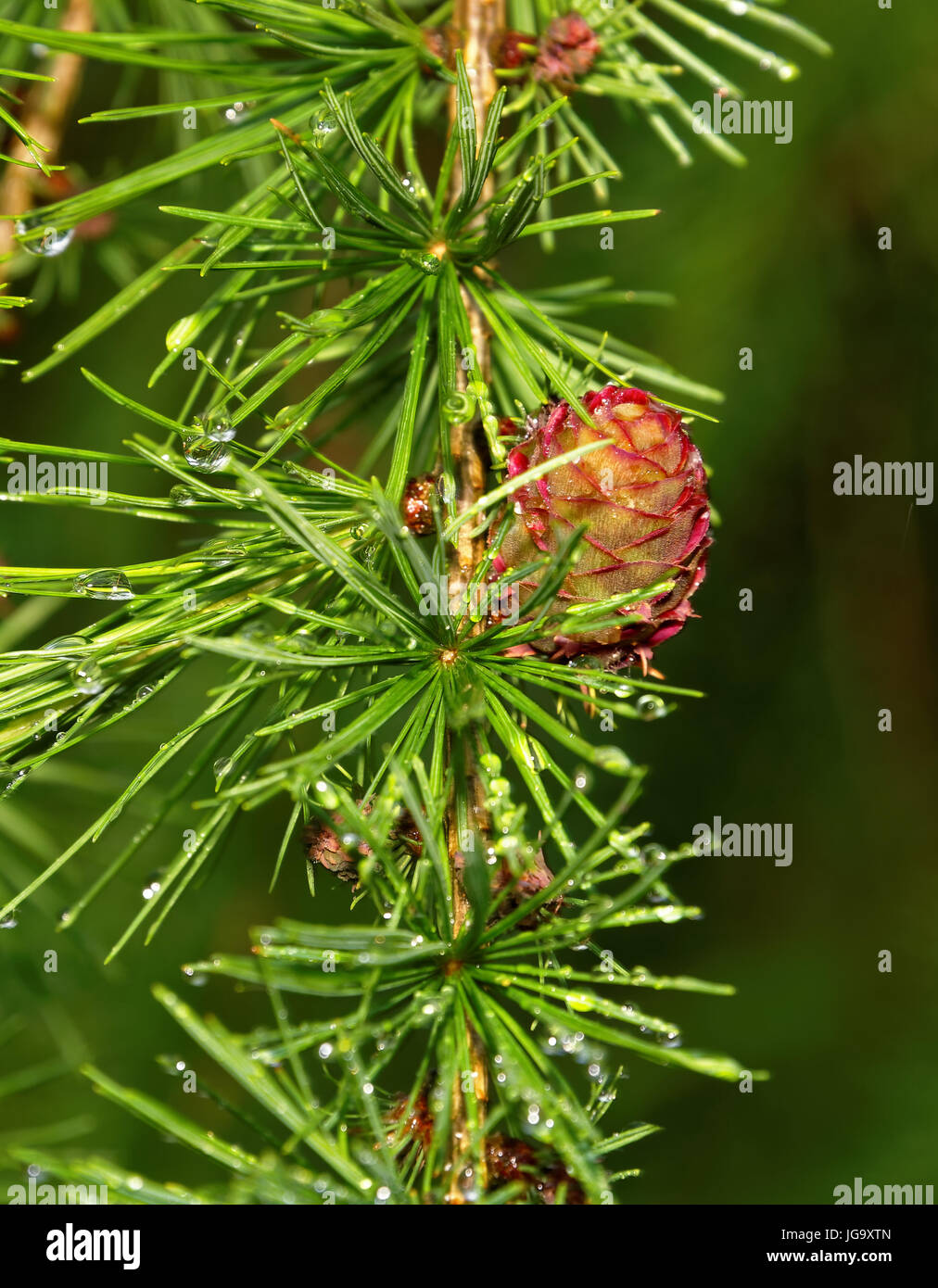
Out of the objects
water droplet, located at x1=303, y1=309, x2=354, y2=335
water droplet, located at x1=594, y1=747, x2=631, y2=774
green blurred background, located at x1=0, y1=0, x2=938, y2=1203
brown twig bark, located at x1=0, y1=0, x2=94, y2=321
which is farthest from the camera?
green blurred background, located at x1=0, y1=0, x2=938, y2=1203

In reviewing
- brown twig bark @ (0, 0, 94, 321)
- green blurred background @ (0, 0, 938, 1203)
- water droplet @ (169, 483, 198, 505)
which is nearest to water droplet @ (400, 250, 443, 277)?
water droplet @ (169, 483, 198, 505)

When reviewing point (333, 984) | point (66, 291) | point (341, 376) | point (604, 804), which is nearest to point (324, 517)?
point (341, 376)

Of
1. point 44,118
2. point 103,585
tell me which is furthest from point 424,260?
point 44,118

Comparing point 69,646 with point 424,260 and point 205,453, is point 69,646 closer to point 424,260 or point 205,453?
point 205,453

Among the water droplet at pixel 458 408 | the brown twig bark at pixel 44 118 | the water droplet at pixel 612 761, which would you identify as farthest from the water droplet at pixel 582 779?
the brown twig bark at pixel 44 118

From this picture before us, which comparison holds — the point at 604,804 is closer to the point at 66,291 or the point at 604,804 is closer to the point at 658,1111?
the point at 658,1111

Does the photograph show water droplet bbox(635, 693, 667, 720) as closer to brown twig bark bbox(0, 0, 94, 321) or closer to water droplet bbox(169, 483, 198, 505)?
water droplet bbox(169, 483, 198, 505)
